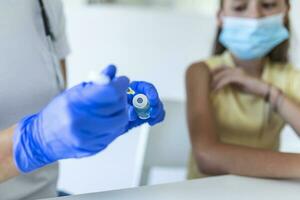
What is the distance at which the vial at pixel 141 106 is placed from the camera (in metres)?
0.71

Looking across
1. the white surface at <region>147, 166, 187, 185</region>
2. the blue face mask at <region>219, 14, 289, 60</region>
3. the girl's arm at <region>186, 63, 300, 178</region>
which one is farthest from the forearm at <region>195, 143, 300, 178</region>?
the white surface at <region>147, 166, 187, 185</region>

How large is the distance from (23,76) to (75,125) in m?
0.35

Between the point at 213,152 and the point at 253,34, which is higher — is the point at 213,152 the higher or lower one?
the lower one

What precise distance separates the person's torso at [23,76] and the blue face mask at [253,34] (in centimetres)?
59

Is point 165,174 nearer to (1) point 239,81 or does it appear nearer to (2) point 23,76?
(1) point 239,81

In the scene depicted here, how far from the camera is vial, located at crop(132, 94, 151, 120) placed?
711 millimetres

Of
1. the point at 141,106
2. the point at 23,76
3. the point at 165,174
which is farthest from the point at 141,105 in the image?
the point at 165,174

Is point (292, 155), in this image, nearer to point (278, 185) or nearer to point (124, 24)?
point (278, 185)

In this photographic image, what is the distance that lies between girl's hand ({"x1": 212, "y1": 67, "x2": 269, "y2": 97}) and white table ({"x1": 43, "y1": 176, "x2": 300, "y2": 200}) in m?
0.41

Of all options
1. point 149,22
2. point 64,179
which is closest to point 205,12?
point 149,22

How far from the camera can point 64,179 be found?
87.6 inches

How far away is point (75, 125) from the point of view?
0.56m

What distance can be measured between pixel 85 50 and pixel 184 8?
729 millimetres

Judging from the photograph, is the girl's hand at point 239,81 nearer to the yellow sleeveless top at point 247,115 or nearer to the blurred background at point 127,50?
the yellow sleeveless top at point 247,115
